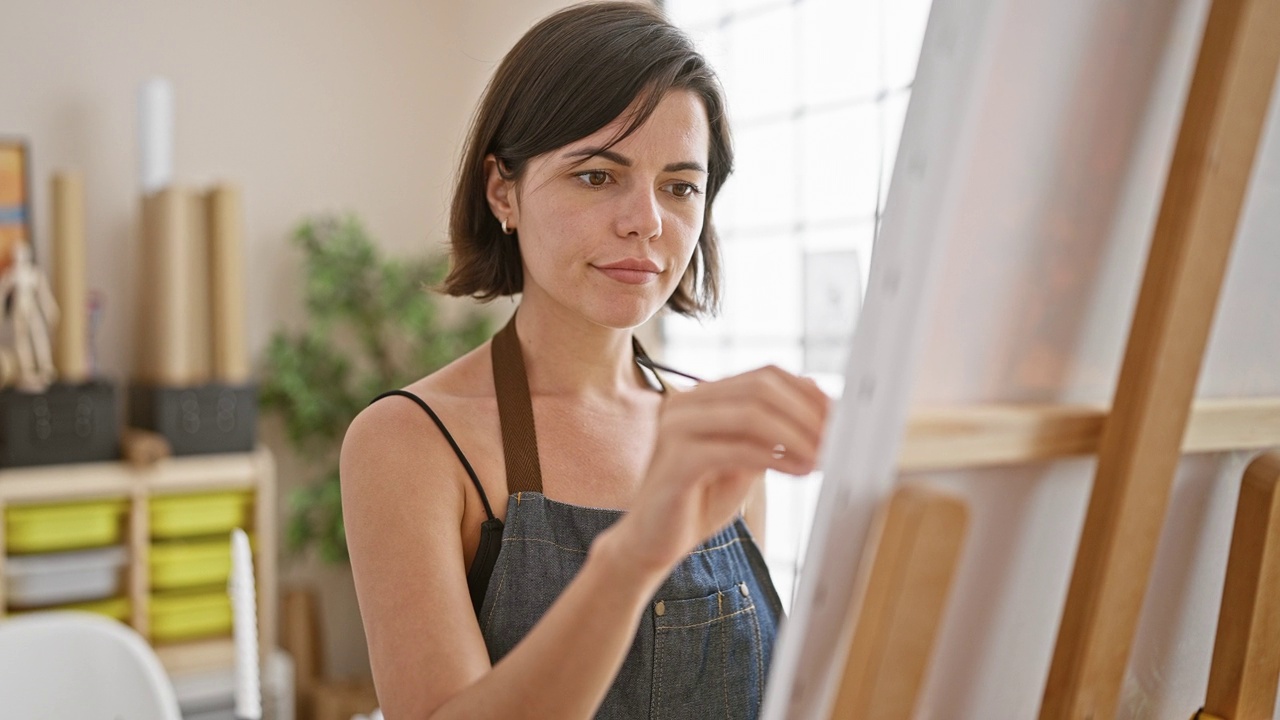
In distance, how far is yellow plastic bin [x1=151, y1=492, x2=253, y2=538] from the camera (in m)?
3.09

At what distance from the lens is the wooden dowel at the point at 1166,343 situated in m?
0.76

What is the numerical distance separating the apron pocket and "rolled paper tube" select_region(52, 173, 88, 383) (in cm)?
247

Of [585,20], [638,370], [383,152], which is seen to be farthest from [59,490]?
[585,20]

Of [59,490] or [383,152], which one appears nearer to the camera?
[59,490]

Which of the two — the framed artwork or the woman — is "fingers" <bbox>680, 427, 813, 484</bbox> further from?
the framed artwork

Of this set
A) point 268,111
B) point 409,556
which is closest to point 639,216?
point 409,556

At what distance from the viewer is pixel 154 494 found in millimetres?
3078

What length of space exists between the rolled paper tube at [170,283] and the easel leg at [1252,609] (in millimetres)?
2889

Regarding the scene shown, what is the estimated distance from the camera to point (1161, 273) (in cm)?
78

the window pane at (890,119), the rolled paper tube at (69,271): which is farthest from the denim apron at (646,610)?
the rolled paper tube at (69,271)

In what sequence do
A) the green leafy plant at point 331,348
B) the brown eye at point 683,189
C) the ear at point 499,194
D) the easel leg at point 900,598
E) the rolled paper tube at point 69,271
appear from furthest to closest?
the green leafy plant at point 331,348 → the rolled paper tube at point 69,271 → the ear at point 499,194 → the brown eye at point 683,189 → the easel leg at point 900,598

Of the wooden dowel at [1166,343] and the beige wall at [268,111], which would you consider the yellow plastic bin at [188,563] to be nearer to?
the beige wall at [268,111]

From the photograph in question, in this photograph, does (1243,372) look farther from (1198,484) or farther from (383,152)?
(383,152)

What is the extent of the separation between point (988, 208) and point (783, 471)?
215 millimetres
